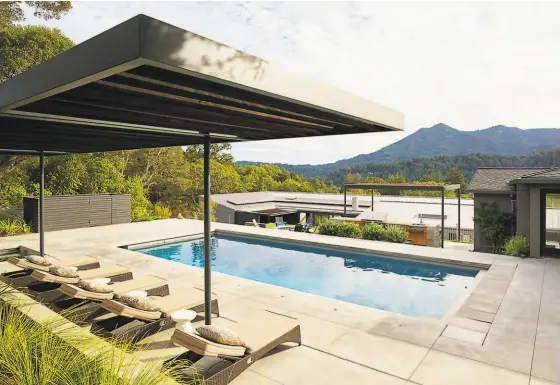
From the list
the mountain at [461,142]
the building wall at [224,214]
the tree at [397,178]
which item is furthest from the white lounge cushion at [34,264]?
the mountain at [461,142]

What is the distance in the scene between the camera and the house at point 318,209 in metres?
22.5

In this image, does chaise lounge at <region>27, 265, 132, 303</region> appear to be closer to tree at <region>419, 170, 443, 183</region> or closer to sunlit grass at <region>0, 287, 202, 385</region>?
sunlit grass at <region>0, 287, 202, 385</region>

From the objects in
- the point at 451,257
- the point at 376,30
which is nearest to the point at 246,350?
the point at 451,257

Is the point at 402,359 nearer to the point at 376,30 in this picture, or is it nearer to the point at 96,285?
the point at 96,285

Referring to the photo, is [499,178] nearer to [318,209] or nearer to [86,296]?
[318,209]

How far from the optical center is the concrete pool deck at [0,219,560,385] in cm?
419

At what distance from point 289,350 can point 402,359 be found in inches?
56.0

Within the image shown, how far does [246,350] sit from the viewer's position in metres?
4.10

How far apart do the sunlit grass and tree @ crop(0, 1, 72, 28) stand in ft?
62.4

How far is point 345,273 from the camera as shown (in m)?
10.5

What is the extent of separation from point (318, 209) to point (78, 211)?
1606 cm

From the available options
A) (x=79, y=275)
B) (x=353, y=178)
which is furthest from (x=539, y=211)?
(x=353, y=178)

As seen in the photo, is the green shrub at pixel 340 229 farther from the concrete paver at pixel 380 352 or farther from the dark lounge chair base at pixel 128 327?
the dark lounge chair base at pixel 128 327

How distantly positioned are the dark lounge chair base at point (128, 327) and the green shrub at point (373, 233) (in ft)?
32.3
